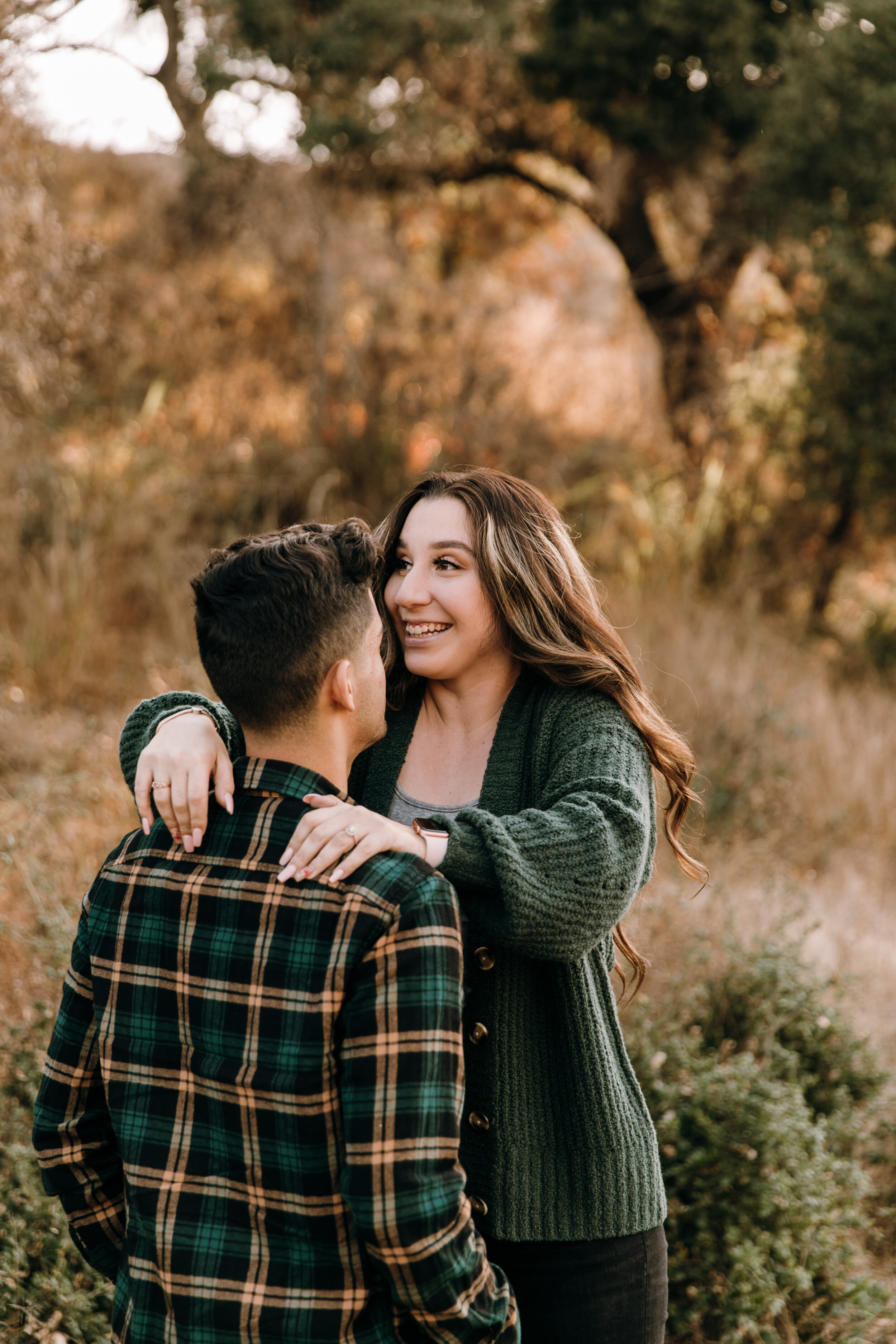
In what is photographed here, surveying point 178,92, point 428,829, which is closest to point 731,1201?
point 428,829

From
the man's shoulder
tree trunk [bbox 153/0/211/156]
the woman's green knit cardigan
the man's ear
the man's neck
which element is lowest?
the woman's green knit cardigan

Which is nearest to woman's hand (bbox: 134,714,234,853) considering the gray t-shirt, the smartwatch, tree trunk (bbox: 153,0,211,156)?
the smartwatch

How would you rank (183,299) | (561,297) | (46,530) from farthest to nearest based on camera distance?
(561,297) → (183,299) → (46,530)

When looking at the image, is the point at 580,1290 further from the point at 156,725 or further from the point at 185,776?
the point at 156,725

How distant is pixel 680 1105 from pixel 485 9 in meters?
8.82

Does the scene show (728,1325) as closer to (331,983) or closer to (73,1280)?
(73,1280)

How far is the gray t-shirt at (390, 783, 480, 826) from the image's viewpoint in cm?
210

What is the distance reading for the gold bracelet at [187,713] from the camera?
189 centimetres

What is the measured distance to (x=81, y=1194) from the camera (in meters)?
1.66

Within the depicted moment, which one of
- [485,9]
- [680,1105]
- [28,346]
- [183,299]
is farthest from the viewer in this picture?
[183,299]

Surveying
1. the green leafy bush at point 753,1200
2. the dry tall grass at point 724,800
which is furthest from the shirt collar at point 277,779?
the green leafy bush at point 753,1200

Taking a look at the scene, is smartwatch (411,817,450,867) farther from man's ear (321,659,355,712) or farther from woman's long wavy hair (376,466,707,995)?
woman's long wavy hair (376,466,707,995)

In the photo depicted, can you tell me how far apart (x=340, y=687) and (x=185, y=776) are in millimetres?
252

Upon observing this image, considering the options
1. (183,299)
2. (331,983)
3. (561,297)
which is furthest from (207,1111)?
(561,297)
